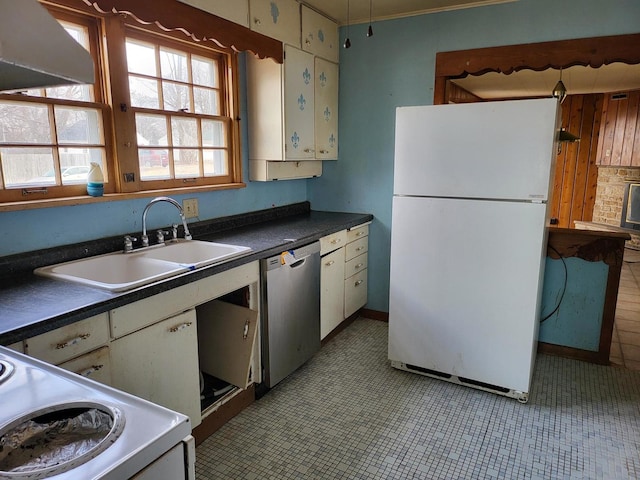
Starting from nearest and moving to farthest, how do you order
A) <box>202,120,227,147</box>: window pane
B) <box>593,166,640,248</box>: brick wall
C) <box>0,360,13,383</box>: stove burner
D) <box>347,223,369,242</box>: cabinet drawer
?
<box>0,360,13,383</box>: stove burner
<box>202,120,227,147</box>: window pane
<box>347,223,369,242</box>: cabinet drawer
<box>593,166,640,248</box>: brick wall

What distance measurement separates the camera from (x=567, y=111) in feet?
24.2

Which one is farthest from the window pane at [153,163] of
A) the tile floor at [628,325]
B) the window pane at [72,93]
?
the tile floor at [628,325]

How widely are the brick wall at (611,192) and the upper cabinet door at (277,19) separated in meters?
5.93

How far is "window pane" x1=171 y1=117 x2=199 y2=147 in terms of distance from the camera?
8.51 ft

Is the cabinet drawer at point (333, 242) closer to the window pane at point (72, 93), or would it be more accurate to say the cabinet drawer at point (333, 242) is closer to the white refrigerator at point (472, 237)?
the white refrigerator at point (472, 237)

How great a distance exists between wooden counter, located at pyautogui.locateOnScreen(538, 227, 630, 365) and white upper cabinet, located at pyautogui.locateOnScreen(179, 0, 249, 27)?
2.42 meters

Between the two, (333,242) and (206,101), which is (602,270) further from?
(206,101)

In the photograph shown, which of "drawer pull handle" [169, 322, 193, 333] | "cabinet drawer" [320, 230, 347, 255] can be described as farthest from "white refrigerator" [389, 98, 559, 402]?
"drawer pull handle" [169, 322, 193, 333]

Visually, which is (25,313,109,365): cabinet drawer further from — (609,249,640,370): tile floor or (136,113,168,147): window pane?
(609,249,640,370): tile floor

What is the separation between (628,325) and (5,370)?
429 cm

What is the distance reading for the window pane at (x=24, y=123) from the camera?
181 cm

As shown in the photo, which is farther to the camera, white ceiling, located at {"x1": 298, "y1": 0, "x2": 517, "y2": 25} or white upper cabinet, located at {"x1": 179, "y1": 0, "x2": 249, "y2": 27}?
white ceiling, located at {"x1": 298, "y1": 0, "x2": 517, "y2": 25}

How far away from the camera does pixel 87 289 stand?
1.62m

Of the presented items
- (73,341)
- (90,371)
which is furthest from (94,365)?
(73,341)
